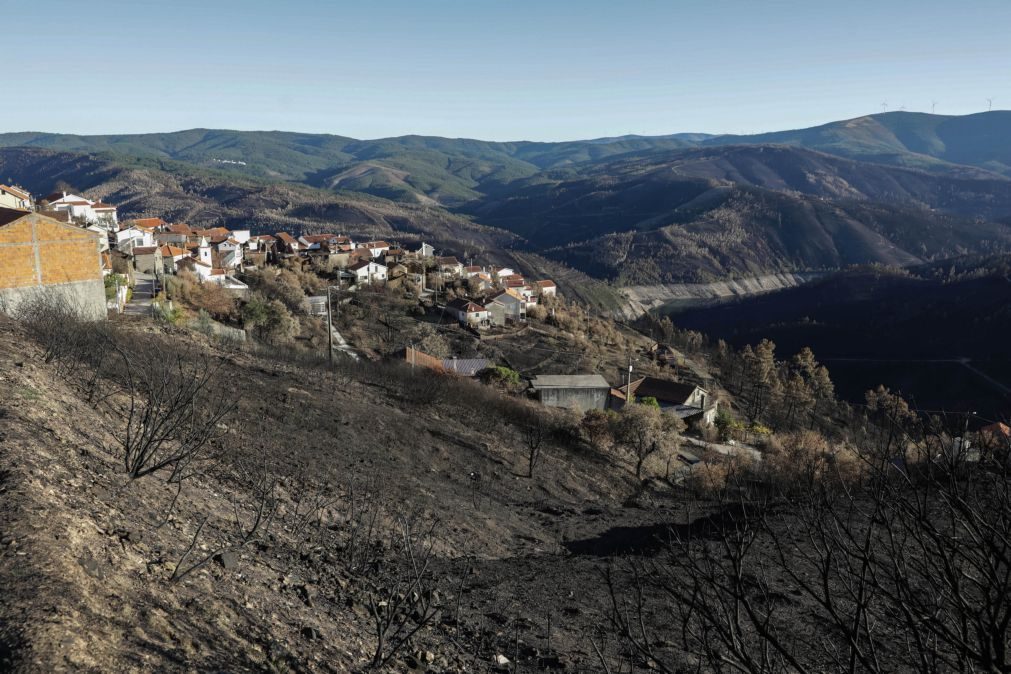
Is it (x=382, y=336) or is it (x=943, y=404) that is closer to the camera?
(x=382, y=336)

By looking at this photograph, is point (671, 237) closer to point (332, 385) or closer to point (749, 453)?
point (749, 453)

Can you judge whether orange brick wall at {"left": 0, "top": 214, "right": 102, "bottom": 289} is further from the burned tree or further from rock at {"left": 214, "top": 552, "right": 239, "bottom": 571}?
rock at {"left": 214, "top": 552, "right": 239, "bottom": 571}

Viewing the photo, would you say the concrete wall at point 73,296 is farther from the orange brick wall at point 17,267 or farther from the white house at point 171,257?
the white house at point 171,257

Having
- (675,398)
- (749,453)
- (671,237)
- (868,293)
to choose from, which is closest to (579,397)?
(675,398)

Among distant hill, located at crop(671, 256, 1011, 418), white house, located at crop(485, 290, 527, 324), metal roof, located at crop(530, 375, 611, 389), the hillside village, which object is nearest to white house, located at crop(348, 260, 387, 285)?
white house, located at crop(485, 290, 527, 324)

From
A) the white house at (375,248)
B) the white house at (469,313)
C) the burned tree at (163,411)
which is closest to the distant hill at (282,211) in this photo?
the white house at (375,248)

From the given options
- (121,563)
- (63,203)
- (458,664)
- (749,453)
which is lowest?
(749,453)
